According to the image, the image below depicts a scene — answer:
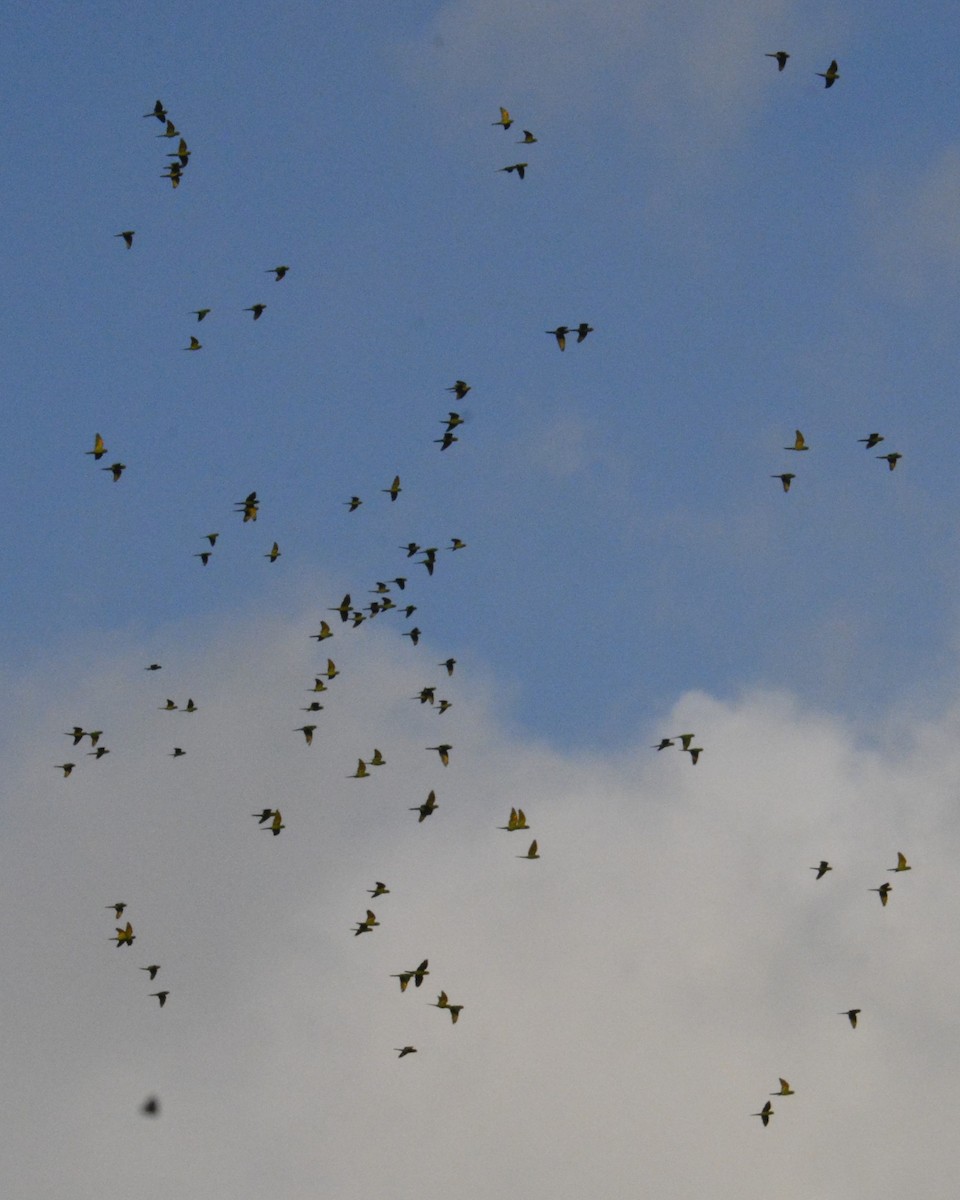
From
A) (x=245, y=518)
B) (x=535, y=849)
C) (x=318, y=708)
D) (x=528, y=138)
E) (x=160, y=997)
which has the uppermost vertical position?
(x=528, y=138)

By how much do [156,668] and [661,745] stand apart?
104 ft

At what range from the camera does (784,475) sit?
11419 centimetres

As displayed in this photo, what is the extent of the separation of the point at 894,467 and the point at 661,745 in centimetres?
2266

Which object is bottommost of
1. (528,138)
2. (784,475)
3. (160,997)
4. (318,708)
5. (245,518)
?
(160,997)

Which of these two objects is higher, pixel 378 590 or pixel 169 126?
pixel 169 126

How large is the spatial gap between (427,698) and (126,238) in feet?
110

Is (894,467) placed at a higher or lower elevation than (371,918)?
higher

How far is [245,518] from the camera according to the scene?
111625 mm

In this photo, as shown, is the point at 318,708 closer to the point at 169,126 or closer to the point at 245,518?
the point at 245,518

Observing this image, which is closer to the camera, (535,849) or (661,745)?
(535,849)

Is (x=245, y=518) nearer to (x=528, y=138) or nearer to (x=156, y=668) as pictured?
(x=156, y=668)

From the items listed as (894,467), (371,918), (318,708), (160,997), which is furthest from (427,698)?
(894,467)

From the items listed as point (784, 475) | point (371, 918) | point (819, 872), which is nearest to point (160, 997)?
point (371, 918)

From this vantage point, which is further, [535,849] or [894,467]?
→ [894,467]
